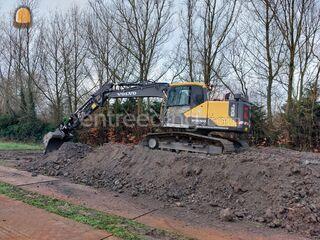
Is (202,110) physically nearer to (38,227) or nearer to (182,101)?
(182,101)

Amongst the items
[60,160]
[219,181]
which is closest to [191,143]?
[219,181]

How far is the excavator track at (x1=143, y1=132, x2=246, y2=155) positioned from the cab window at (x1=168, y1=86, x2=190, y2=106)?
3.10 feet

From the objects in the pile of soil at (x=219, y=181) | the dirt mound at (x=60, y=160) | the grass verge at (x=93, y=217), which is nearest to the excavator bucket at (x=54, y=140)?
the dirt mound at (x=60, y=160)

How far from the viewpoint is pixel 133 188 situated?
8664 mm

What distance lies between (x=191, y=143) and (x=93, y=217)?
6.04 m

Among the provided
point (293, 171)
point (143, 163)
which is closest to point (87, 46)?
point (143, 163)

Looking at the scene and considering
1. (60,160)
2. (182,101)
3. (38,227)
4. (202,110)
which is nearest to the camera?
(38,227)

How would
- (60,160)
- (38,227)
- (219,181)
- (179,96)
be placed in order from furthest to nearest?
(179,96) → (60,160) → (219,181) → (38,227)

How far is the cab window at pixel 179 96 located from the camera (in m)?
11.5

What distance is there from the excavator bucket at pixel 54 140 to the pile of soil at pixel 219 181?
1993 millimetres

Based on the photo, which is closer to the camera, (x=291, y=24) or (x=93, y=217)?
(x=93, y=217)

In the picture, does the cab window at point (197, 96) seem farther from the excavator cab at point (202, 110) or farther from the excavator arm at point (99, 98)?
the excavator arm at point (99, 98)

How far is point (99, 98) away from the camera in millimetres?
13172

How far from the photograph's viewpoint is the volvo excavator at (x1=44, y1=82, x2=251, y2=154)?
10711mm
